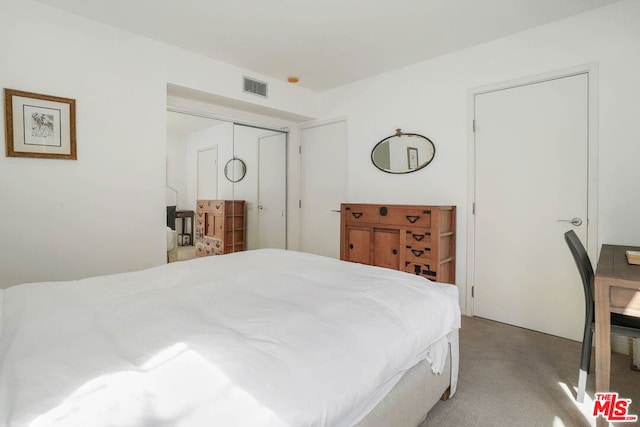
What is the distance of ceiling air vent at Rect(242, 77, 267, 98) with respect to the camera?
3.63 m

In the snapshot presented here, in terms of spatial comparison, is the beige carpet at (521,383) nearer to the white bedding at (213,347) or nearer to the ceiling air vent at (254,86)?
the white bedding at (213,347)

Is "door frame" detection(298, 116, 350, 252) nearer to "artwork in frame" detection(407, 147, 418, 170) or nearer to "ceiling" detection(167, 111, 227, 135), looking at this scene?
"artwork in frame" detection(407, 147, 418, 170)

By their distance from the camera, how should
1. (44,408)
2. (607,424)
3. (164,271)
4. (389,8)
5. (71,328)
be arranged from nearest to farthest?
(44,408), (71,328), (607,424), (164,271), (389,8)

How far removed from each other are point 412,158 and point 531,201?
120 centimetres

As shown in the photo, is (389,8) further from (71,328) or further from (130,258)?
(130,258)

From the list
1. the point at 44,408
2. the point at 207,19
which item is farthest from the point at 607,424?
the point at 207,19

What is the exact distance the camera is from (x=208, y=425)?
707mm

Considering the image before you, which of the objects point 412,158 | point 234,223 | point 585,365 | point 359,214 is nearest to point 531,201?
point 412,158

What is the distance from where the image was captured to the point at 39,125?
2430 millimetres

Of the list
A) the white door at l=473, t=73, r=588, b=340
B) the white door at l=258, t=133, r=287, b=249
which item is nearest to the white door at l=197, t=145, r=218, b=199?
the white door at l=258, t=133, r=287, b=249

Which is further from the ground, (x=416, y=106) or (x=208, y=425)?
(x=416, y=106)

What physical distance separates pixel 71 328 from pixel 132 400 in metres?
0.49

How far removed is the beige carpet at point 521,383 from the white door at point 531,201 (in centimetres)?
32

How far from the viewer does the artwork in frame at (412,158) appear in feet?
11.6
